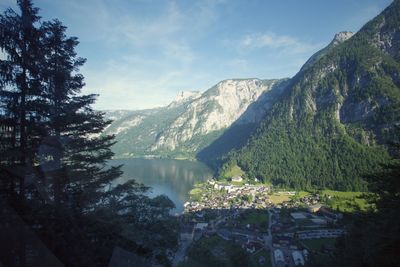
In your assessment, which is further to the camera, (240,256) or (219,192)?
(219,192)

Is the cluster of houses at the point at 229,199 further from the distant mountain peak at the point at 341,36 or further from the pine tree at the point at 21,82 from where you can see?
the distant mountain peak at the point at 341,36

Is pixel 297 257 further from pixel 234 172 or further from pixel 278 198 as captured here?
pixel 234 172

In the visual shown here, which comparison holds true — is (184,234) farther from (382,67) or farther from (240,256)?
(382,67)

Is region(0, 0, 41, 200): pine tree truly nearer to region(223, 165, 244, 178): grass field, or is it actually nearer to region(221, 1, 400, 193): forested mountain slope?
region(221, 1, 400, 193): forested mountain slope

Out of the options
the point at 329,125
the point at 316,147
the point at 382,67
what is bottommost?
the point at 316,147

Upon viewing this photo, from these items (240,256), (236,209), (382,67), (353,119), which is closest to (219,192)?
(236,209)

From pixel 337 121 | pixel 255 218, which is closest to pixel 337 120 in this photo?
pixel 337 121

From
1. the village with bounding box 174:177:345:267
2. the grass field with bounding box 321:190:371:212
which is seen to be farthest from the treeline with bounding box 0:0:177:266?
the grass field with bounding box 321:190:371:212
